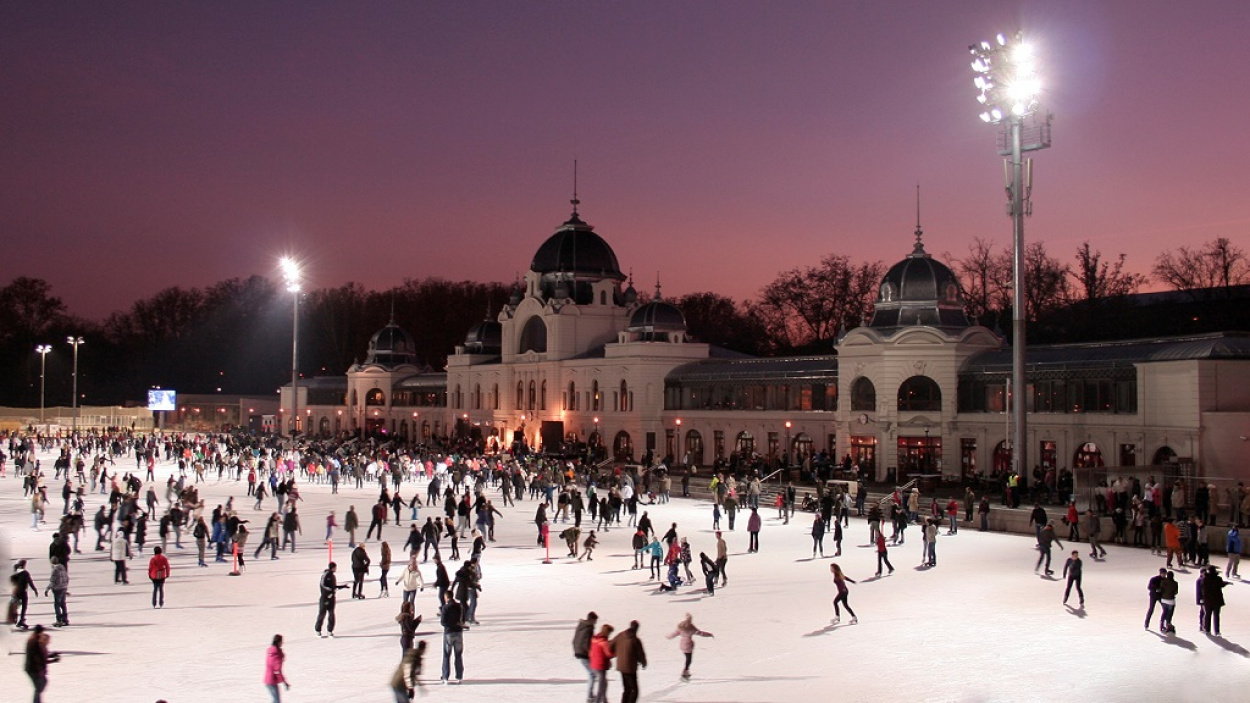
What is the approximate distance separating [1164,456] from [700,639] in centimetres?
2404

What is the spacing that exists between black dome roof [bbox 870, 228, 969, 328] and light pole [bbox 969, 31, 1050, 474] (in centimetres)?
1181

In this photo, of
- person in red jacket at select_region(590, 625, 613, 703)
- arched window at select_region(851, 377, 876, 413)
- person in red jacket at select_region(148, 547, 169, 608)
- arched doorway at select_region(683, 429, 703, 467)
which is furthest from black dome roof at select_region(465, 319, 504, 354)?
person in red jacket at select_region(590, 625, 613, 703)

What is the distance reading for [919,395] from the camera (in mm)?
45875

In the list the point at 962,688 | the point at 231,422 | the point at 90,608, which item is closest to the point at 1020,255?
the point at 962,688

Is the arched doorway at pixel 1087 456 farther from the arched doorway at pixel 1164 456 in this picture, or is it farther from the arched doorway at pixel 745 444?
the arched doorway at pixel 745 444

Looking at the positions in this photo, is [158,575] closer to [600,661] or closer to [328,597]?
[328,597]

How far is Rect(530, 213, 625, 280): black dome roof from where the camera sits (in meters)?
73.6

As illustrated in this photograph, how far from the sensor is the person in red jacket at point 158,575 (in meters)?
20.9

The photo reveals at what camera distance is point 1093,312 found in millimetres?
69625

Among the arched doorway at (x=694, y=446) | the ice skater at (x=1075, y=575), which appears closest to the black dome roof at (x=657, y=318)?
the arched doorway at (x=694, y=446)

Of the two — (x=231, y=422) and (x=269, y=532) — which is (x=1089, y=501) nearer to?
(x=269, y=532)

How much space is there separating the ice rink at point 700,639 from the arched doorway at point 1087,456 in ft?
39.4

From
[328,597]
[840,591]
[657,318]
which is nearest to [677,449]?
[657,318]

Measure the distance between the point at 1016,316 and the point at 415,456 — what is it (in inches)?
1284
